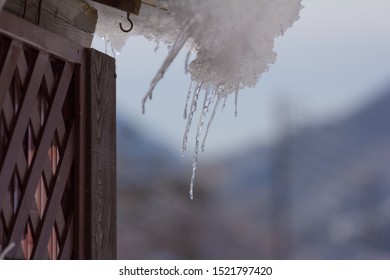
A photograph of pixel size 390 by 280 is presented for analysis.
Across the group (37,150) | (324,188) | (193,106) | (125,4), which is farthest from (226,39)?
(324,188)

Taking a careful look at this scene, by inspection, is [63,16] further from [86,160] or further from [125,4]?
[86,160]

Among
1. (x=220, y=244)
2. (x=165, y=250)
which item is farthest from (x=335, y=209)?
(x=165, y=250)

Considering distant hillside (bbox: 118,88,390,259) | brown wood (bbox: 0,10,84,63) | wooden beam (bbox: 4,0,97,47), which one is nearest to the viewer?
brown wood (bbox: 0,10,84,63)

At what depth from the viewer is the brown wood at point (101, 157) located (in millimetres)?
2115

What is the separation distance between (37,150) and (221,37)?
1.93 feet

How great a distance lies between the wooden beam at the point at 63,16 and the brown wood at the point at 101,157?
0.08m

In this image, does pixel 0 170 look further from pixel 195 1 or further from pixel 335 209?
pixel 335 209

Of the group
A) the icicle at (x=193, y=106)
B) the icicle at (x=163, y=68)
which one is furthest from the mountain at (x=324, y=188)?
the icicle at (x=163, y=68)

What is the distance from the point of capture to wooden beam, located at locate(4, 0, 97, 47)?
1854 mm

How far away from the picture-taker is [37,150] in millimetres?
1877

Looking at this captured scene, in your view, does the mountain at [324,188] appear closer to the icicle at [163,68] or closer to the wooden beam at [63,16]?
the wooden beam at [63,16]

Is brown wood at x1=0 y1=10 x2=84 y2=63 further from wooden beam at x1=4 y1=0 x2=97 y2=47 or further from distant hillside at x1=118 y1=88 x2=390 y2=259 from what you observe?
distant hillside at x1=118 y1=88 x2=390 y2=259

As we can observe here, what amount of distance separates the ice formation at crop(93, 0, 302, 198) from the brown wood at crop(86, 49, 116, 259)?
234 mm

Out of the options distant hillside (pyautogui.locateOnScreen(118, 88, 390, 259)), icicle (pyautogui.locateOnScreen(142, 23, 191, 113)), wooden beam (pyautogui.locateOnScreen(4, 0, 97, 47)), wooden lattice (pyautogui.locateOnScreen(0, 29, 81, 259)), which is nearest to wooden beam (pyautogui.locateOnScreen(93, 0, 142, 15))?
wooden beam (pyautogui.locateOnScreen(4, 0, 97, 47))
